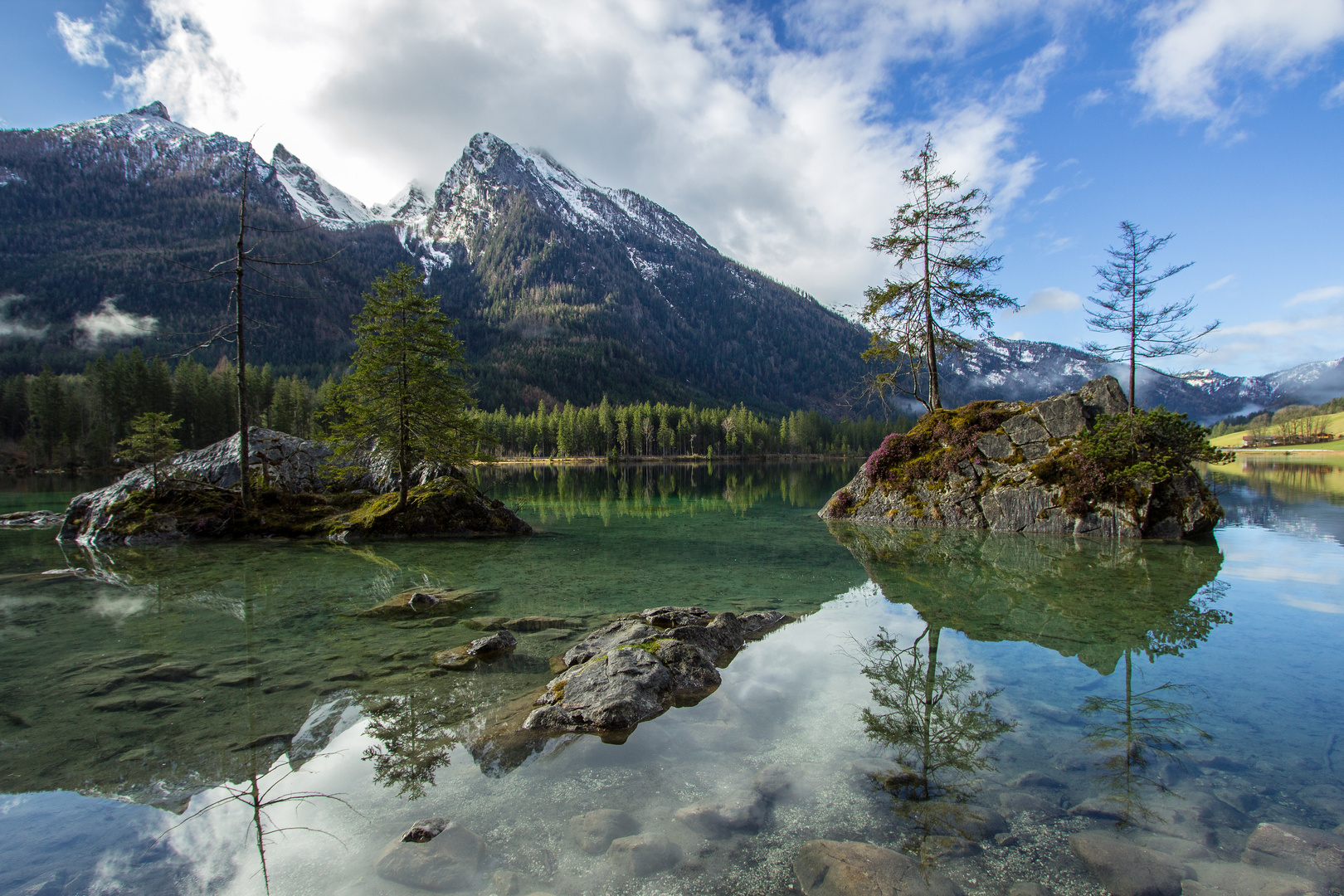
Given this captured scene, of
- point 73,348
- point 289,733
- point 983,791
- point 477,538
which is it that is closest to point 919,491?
point 477,538

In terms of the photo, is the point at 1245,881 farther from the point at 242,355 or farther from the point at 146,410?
the point at 146,410

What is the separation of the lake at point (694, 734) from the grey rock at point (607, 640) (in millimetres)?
645

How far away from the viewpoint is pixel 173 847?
4.45 meters

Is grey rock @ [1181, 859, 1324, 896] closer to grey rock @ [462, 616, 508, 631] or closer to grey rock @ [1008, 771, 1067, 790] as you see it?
grey rock @ [1008, 771, 1067, 790]

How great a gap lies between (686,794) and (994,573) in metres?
12.2

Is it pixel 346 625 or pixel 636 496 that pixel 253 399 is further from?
pixel 346 625

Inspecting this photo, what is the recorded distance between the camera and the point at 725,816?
4.77 meters

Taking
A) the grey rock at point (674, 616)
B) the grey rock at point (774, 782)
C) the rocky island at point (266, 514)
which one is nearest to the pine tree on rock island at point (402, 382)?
the rocky island at point (266, 514)

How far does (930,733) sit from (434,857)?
16.3 feet

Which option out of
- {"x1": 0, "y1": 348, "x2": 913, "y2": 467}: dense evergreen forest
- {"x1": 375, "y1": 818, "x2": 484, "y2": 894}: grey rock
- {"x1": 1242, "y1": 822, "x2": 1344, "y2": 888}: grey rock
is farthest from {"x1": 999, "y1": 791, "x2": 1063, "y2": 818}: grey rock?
{"x1": 0, "y1": 348, "x2": 913, "y2": 467}: dense evergreen forest

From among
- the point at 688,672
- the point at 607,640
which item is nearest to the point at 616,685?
A: the point at 688,672

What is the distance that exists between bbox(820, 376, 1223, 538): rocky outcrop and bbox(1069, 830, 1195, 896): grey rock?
19.9 m

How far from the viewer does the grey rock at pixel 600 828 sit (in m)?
4.43

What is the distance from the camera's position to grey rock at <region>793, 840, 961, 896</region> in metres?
3.87
